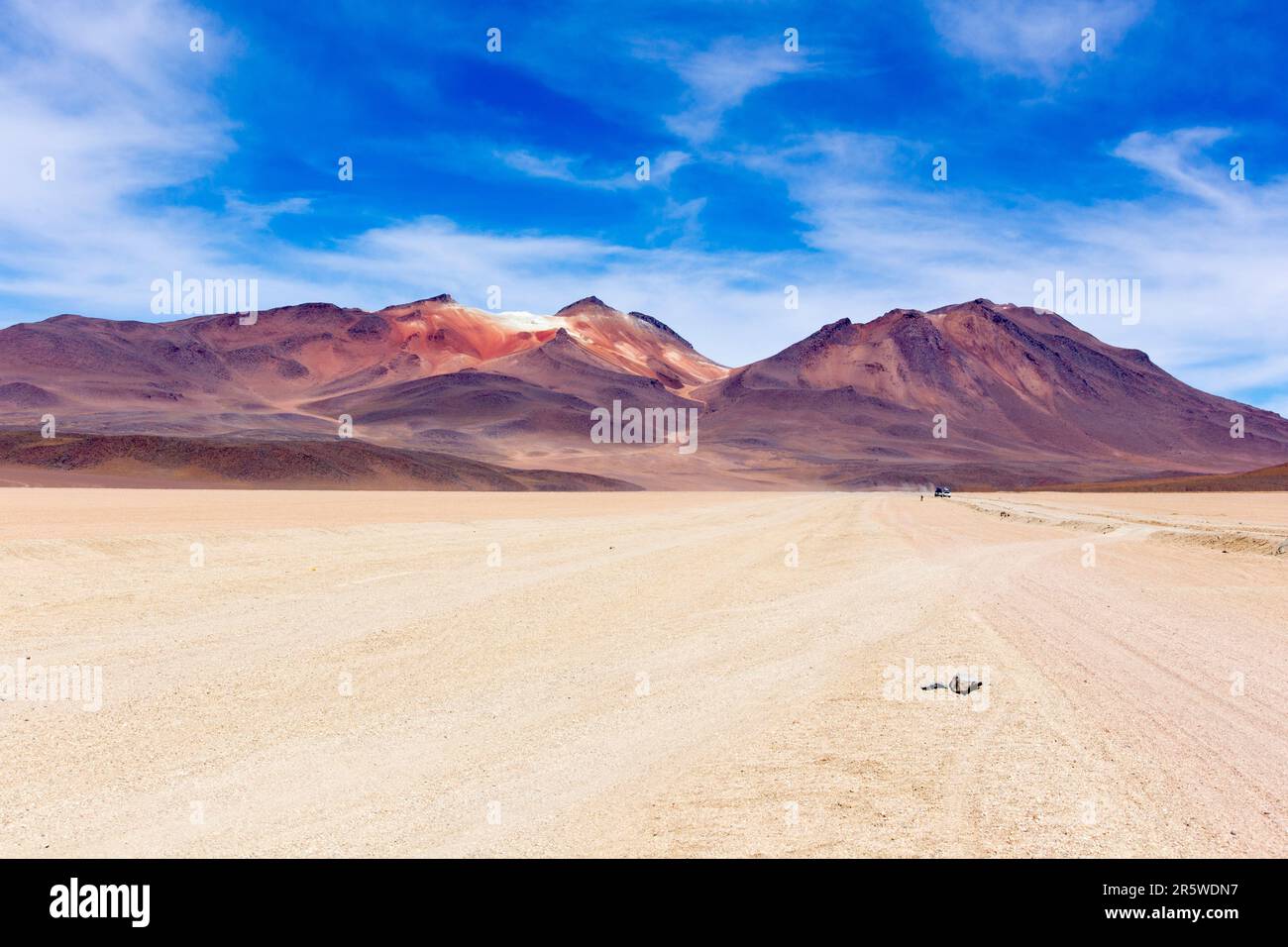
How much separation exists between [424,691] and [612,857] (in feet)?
14.0

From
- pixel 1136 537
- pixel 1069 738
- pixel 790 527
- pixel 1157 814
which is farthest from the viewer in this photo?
pixel 790 527

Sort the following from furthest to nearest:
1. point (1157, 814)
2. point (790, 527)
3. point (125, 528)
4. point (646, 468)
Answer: point (646, 468) < point (790, 527) < point (125, 528) < point (1157, 814)

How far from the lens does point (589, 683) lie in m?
9.09

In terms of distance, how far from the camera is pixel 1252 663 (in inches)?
396

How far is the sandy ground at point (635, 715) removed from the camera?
5.29 metres

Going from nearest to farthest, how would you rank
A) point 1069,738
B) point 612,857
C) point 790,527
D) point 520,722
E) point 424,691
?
point 612,857 < point 1069,738 < point 520,722 < point 424,691 < point 790,527

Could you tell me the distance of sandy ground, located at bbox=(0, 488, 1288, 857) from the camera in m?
5.29

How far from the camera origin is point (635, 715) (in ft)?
25.8

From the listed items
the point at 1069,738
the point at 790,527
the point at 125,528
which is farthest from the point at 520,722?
the point at 790,527

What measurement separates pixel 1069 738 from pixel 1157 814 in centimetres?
162

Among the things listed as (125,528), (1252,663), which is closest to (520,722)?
(1252,663)
